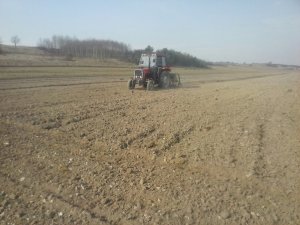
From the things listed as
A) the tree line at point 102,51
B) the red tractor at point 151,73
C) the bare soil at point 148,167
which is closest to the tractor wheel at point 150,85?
the red tractor at point 151,73

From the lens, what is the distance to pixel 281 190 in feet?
20.2

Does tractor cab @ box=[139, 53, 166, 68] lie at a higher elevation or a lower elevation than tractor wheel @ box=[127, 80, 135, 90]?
higher

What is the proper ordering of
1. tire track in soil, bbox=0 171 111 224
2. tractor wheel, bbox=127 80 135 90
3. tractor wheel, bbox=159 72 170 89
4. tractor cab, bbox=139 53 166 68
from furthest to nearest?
1. tractor wheel, bbox=159 72 170 89
2. tractor cab, bbox=139 53 166 68
3. tractor wheel, bbox=127 80 135 90
4. tire track in soil, bbox=0 171 111 224

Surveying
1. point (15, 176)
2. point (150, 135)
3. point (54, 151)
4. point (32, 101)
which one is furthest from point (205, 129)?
point (32, 101)

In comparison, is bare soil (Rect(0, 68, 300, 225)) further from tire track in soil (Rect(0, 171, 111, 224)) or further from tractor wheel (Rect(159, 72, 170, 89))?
tractor wheel (Rect(159, 72, 170, 89))

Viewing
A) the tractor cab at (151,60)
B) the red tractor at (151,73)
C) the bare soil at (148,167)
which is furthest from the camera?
the tractor cab at (151,60)

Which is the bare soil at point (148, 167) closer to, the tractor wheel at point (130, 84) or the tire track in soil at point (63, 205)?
the tire track in soil at point (63, 205)

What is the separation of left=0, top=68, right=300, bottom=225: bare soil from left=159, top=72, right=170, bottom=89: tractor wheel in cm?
1032

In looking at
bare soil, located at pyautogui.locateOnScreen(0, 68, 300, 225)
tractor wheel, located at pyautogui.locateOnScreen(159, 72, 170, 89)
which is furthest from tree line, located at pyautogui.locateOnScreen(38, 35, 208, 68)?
bare soil, located at pyautogui.locateOnScreen(0, 68, 300, 225)

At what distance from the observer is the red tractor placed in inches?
852

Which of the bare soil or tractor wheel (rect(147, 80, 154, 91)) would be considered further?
tractor wheel (rect(147, 80, 154, 91))

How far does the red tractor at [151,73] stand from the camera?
2164 cm

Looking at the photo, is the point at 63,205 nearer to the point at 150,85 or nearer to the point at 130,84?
the point at 150,85

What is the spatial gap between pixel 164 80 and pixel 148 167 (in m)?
15.9
